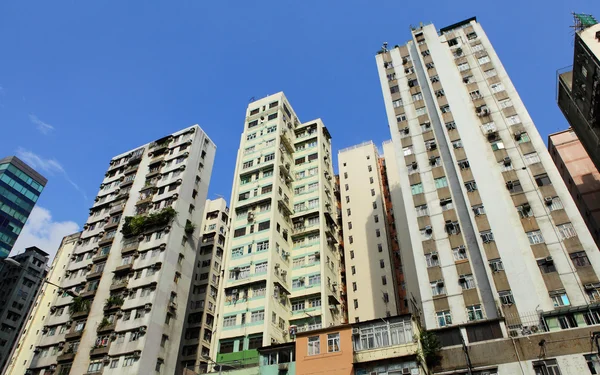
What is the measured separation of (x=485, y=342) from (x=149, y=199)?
46.0 m

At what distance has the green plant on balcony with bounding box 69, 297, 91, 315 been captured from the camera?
2112 inches

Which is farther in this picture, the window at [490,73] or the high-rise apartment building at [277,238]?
the window at [490,73]

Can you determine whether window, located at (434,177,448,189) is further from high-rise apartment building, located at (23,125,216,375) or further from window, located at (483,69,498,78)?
high-rise apartment building, located at (23,125,216,375)

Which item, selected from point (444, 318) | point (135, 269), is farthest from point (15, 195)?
point (444, 318)

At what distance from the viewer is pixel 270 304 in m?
46.0

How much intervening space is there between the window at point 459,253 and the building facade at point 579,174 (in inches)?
790

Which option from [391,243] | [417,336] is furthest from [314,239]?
[417,336]

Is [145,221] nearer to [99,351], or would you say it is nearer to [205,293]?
[205,293]

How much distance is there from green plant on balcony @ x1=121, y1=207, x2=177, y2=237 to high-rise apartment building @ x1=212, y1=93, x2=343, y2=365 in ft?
26.1

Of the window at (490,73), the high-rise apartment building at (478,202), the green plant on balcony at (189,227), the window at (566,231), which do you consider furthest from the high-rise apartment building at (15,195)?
the window at (566,231)

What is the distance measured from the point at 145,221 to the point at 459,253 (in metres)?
37.7

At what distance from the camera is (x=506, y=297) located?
35469 millimetres

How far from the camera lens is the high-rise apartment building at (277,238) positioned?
1813 inches

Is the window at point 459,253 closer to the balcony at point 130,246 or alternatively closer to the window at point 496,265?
the window at point 496,265
